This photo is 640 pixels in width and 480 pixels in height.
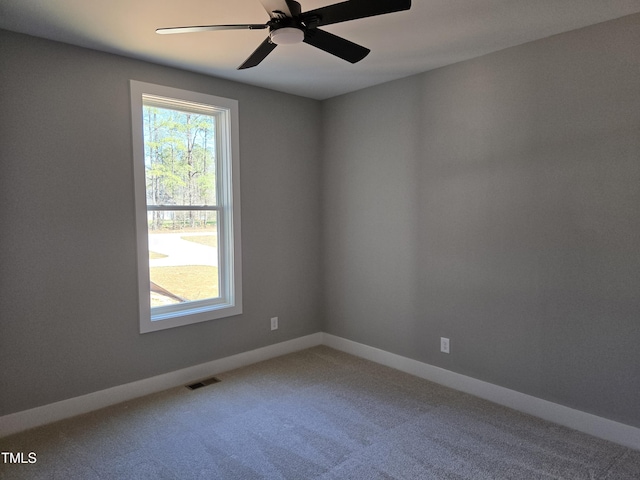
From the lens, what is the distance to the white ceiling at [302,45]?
7.34 ft

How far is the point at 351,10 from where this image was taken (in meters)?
1.68

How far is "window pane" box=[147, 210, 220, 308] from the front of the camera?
10.8 feet

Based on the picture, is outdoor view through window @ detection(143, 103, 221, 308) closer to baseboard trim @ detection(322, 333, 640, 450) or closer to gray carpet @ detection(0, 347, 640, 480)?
gray carpet @ detection(0, 347, 640, 480)

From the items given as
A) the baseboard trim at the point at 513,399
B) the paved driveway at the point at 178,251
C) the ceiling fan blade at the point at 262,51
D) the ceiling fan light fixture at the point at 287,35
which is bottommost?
the baseboard trim at the point at 513,399

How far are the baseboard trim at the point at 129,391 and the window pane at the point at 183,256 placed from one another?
1.96 feet

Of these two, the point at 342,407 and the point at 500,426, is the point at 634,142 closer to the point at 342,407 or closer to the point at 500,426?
the point at 500,426

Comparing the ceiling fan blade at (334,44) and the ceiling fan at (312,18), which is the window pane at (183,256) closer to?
the ceiling fan at (312,18)

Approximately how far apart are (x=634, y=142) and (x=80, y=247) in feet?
11.9

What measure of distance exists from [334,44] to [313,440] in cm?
228

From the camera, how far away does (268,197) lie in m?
3.93

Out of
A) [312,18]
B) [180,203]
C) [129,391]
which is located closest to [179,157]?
[180,203]

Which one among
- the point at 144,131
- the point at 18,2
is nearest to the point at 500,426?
the point at 144,131

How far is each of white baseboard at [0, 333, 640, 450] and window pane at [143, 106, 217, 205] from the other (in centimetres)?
145

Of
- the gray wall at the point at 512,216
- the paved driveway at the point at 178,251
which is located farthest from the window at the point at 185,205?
the gray wall at the point at 512,216
